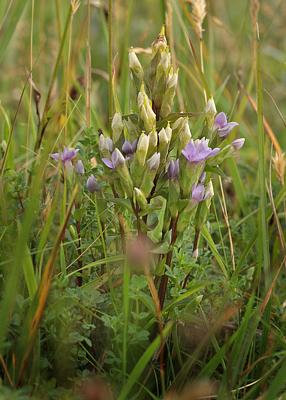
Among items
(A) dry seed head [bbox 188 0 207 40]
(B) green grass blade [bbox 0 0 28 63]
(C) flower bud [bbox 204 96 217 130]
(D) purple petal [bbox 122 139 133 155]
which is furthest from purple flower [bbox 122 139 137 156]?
(A) dry seed head [bbox 188 0 207 40]

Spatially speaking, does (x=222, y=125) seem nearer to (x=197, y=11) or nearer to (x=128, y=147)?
(x=128, y=147)

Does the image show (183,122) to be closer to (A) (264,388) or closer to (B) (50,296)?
(B) (50,296)

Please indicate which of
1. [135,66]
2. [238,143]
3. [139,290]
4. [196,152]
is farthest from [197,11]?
[139,290]

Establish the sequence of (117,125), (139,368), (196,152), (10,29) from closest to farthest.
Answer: (139,368), (196,152), (117,125), (10,29)

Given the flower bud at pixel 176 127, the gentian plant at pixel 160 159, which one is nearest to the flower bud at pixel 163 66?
the gentian plant at pixel 160 159

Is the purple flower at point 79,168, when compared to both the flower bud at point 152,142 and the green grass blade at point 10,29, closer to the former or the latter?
the flower bud at point 152,142

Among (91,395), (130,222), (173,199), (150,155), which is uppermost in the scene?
(150,155)

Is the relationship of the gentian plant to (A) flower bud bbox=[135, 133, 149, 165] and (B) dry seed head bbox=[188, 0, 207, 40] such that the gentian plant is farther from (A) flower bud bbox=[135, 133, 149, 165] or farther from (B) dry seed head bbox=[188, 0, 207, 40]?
(B) dry seed head bbox=[188, 0, 207, 40]

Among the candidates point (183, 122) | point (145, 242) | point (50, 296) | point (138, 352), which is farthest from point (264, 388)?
point (183, 122)
